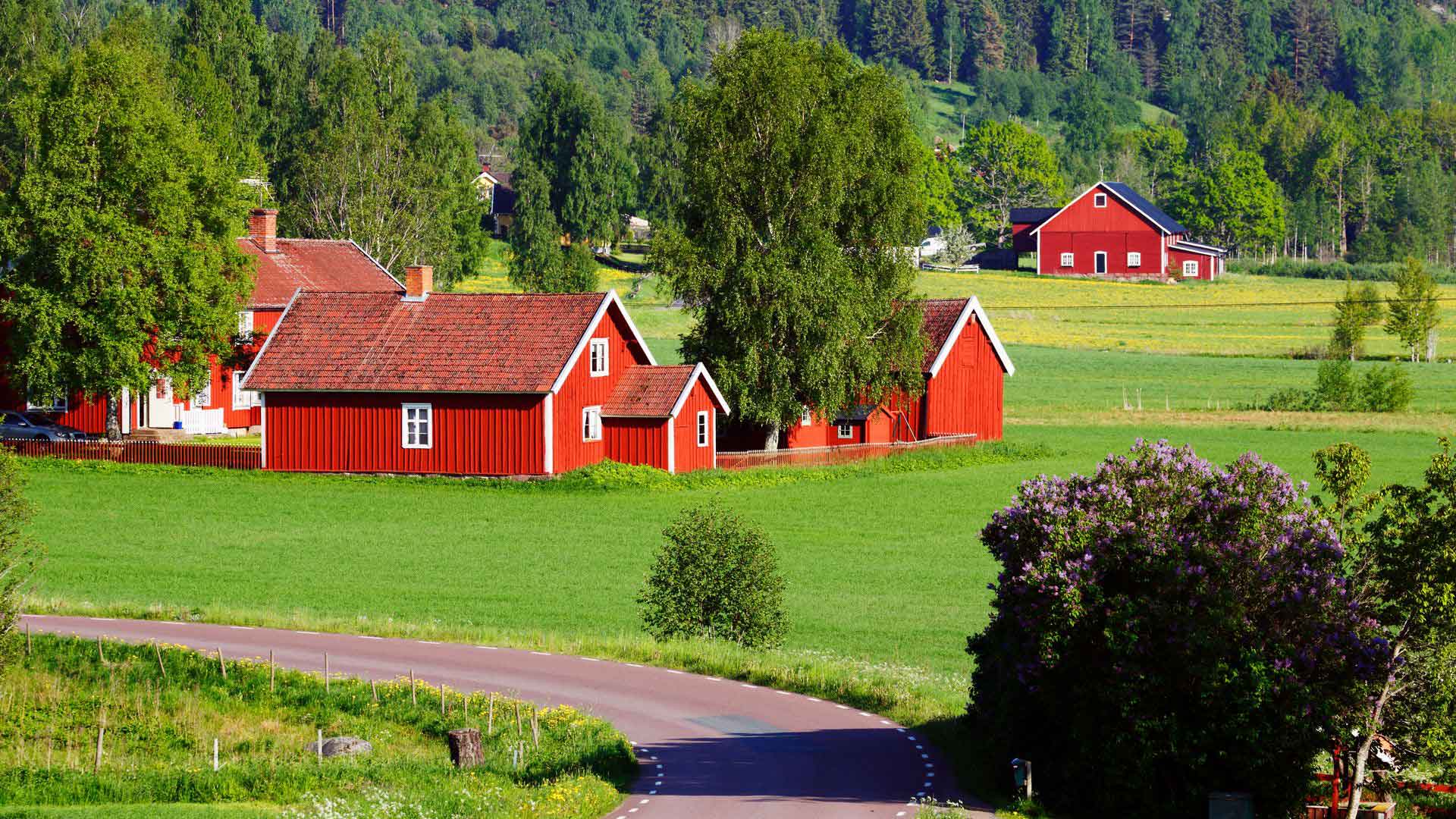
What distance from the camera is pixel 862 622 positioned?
124 ft

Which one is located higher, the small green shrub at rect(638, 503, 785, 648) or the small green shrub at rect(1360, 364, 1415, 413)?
the small green shrub at rect(1360, 364, 1415, 413)

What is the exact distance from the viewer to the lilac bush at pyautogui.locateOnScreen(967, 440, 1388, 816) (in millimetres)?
21469

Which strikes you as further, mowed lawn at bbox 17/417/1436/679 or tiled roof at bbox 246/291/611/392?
tiled roof at bbox 246/291/611/392

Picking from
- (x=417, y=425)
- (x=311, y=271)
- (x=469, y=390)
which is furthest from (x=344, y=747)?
(x=311, y=271)

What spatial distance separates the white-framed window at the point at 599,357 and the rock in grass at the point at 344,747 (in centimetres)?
3307

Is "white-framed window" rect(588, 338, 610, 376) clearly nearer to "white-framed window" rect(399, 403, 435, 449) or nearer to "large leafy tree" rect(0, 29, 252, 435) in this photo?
"white-framed window" rect(399, 403, 435, 449)

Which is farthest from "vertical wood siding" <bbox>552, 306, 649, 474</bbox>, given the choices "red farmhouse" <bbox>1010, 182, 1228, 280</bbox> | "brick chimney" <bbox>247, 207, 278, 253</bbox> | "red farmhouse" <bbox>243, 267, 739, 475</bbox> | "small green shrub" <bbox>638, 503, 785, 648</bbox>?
"red farmhouse" <bbox>1010, 182, 1228, 280</bbox>

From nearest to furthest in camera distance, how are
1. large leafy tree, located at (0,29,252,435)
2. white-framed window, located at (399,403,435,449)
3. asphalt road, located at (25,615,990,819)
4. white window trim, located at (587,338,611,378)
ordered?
asphalt road, located at (25,615,990,819) → white-framed window, located at (399,403,435,449) → white window trim, located at (587,338,611,378) → large leafy tree, located at (0,29,252,435)

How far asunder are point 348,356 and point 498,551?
1486cm

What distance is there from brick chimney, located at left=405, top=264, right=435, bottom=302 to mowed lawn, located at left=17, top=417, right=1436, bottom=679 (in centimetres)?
668

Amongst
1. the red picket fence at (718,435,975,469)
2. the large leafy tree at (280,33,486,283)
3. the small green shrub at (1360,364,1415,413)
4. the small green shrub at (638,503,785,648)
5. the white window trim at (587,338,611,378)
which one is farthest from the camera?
the large leafy tree at (280,33,486,283)

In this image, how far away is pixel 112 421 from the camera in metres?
61.7

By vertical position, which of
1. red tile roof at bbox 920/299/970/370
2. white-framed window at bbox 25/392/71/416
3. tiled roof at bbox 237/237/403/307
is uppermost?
tiled roof at bbox 237/237/403/307

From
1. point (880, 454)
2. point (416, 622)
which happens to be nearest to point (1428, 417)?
point (880, 454)
